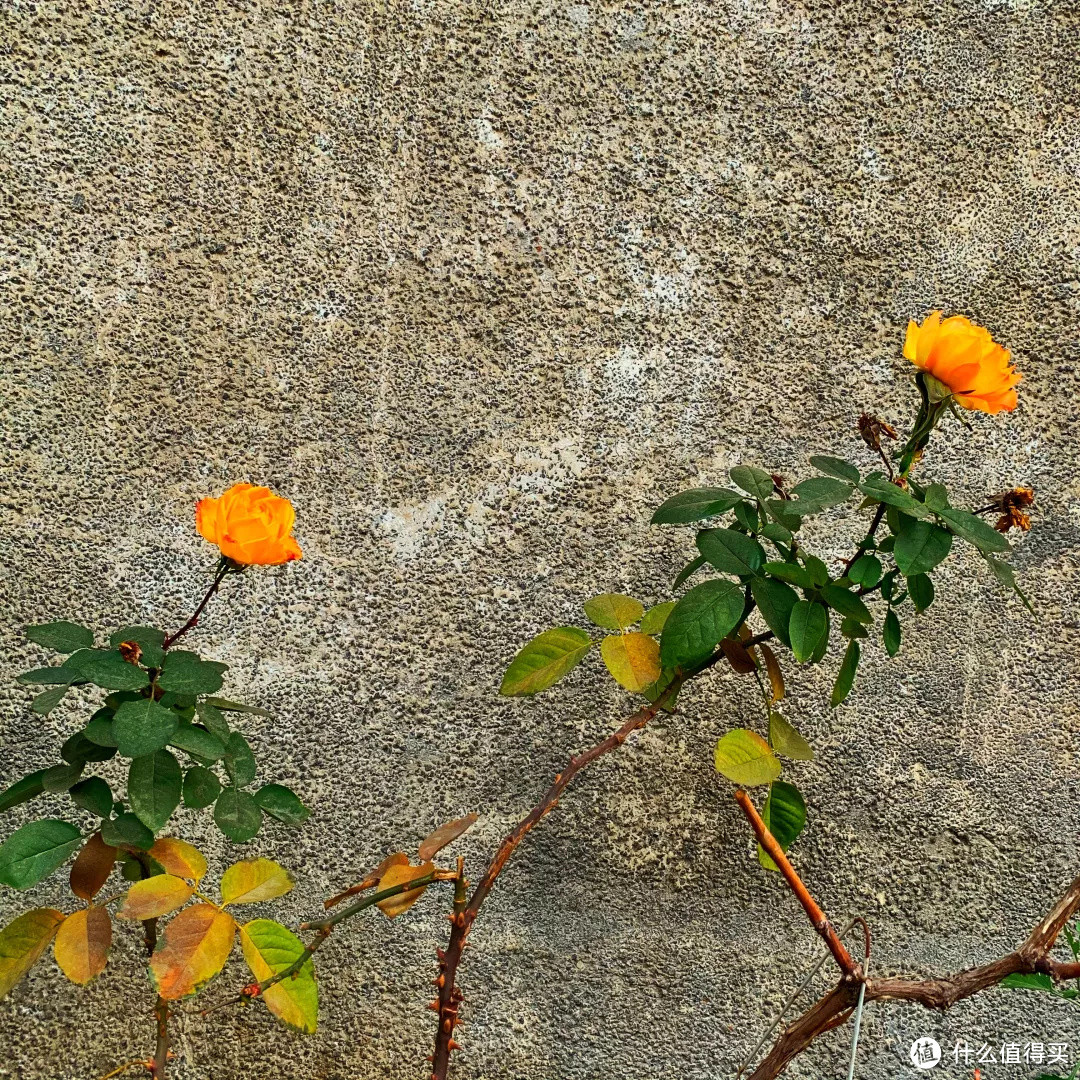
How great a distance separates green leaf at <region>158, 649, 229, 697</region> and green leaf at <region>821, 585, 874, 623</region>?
1.66ft

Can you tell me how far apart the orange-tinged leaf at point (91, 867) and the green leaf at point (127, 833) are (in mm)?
18

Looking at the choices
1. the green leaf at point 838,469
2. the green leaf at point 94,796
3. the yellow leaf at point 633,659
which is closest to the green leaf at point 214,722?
the green leaf at point 94,796

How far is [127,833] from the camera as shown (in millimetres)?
798

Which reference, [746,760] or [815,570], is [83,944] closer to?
[746,760]

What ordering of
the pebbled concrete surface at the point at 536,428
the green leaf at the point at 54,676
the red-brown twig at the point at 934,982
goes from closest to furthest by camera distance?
the red-brown twig at the point at 934,982, the green leaf at the point at 54,676, the pebbled concrete surface at the point at 536,428

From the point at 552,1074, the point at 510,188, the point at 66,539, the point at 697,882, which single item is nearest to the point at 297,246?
the point at 510,188

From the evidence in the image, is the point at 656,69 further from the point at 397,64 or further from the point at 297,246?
the point at 297,246

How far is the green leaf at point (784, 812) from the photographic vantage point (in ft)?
3.05

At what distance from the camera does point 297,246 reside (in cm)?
106

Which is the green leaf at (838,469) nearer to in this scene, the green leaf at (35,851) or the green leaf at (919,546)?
the green leaf at (919,546)

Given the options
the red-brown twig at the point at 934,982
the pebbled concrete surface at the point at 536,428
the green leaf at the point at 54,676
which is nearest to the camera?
the red-brown twig at the point at 934,982

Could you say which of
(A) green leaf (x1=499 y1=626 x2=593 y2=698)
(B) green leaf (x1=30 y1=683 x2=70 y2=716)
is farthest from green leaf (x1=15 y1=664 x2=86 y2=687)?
(A) green leaf (x1=499 y1=626 x2=593 y2=698)

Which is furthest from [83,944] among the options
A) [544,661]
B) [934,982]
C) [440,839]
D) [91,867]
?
[934,982]

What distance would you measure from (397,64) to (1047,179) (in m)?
0.75
